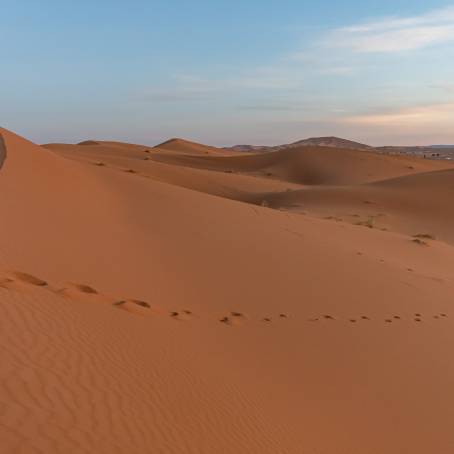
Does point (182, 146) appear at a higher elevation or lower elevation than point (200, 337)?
higher

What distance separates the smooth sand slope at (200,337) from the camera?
3482 millimetres

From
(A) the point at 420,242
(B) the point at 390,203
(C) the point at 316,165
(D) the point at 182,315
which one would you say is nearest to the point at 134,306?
(D) the point at 182,315

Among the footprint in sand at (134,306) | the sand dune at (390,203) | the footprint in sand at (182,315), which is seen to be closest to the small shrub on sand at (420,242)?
the sand dune at (390,203)

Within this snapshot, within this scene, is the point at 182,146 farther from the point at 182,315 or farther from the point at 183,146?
the point at 182,315

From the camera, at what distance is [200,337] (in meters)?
5.48

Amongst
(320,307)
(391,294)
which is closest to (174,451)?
(320,307)

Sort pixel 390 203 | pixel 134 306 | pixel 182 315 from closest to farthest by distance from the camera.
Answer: pixel 134 306 → pixel 182 315 → pixel 390 203

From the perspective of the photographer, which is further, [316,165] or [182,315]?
[316,165]

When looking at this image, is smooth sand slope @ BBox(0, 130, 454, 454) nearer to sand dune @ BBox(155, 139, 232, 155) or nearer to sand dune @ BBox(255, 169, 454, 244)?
sand dune @ BBox(255, 169, 454, 244)

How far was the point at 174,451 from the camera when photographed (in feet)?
10.6

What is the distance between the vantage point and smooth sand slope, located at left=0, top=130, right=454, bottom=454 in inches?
137

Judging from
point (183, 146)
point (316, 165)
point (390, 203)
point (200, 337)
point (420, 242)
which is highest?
point (183, 146)

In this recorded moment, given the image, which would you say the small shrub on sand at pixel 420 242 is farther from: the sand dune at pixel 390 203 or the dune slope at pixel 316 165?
the dune slope at pixel 316 165

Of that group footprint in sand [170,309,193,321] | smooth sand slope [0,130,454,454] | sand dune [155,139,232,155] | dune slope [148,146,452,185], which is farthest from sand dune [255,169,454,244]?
sand dune [155,139,232,155]
